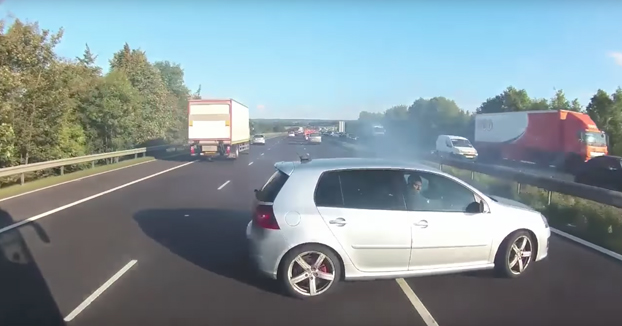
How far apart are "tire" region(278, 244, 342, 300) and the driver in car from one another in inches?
41.7

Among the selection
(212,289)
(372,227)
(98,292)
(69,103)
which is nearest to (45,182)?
(69,103)

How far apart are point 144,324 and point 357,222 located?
242 centimetres

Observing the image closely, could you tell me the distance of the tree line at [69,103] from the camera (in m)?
24.2

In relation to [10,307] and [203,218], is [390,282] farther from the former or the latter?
[203,218]

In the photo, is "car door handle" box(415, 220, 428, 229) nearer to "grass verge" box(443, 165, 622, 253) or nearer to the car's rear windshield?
the car's rear windshield

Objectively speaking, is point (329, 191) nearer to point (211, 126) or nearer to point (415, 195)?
point (415, 195)

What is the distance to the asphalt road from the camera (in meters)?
5.84

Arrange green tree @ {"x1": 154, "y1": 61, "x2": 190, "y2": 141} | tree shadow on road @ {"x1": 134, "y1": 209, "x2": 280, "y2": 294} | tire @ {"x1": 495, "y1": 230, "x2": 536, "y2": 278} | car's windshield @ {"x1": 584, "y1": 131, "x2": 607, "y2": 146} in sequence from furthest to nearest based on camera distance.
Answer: green tree @ {"x1": 154, "y1": 61, "x2": 190, "y2": 141}
car's windshield @ {"x1": 584, "y1": 131, "x2": 607, "y2": 146}
tree shadow on road @ {"x1": 134, "y1": 209, "x2": 280, "y2": 294}
tire @ {"x1": 495, "y1": 230, "x2": 536, "y2": 278}

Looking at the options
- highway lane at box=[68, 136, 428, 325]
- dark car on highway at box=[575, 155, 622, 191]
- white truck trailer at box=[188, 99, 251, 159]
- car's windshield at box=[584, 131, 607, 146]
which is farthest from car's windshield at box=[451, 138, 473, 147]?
highway lane at box=[68, 136, 428, 325]

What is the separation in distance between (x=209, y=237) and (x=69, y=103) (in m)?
20.2

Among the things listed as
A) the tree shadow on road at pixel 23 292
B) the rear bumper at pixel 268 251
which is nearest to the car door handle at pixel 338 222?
the rear bumper at pixel 268 251

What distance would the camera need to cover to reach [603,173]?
2250 cm

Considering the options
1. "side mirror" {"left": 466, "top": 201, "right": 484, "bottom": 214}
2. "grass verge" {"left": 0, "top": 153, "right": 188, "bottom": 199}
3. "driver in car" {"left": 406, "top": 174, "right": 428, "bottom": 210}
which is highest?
"driver in car" {"left": 406, "top": 174, "right": 428, "bottom": 210}

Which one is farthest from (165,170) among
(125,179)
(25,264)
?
(25,264)
